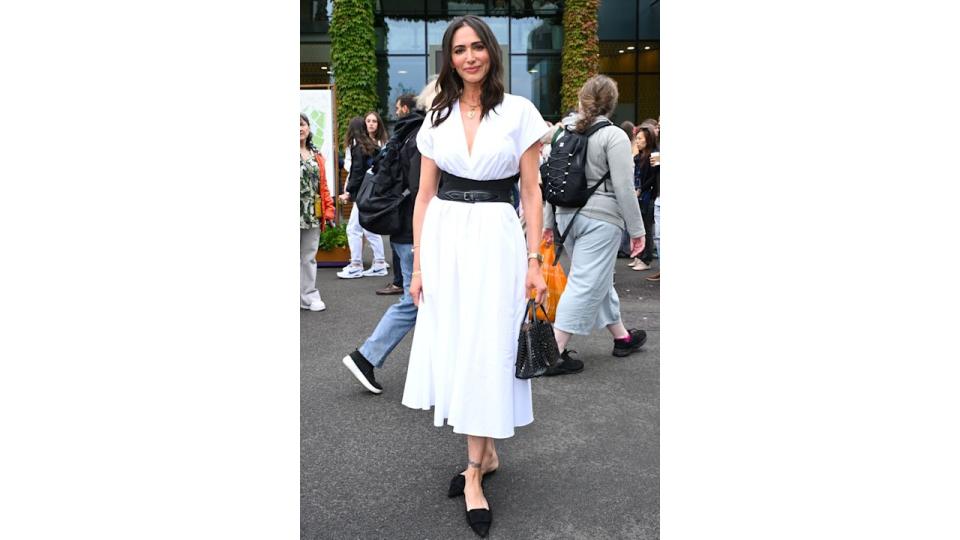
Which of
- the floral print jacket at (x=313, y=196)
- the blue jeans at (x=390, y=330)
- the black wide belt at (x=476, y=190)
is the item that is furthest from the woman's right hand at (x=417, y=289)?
the floral print jacket at (x=313, y=196)

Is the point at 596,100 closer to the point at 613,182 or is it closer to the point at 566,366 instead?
the point at 613,182

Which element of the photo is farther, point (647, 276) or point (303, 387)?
point (647, 276)

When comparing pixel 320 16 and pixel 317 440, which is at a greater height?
pixel 320 16

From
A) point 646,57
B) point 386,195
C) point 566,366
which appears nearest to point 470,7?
point 646,57

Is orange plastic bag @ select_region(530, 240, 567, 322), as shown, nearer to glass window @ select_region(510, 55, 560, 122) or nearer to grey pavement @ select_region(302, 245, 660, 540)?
grey pavement @ select_region(302, 245, 660, 540)

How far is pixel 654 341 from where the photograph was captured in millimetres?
6164

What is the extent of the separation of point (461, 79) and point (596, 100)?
2193 millimetres

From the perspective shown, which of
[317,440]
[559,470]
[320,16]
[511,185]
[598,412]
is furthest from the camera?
[320,16]

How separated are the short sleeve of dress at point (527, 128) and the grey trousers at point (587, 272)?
6.99 feet

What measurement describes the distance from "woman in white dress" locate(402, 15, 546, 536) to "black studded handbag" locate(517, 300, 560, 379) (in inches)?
2.0

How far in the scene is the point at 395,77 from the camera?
20.5m

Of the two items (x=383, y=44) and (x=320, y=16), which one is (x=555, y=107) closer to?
(x=383, y=44)

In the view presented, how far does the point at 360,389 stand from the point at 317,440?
38.6 inches

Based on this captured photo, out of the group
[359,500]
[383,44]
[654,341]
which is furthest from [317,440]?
[383,44]
